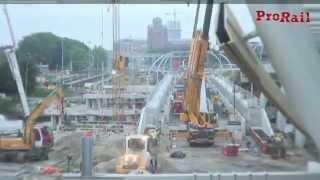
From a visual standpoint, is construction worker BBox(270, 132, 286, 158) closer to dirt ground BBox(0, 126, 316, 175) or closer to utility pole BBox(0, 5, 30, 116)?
dirt ground BBox(0, 126, 316, 175)

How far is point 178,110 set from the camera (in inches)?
420

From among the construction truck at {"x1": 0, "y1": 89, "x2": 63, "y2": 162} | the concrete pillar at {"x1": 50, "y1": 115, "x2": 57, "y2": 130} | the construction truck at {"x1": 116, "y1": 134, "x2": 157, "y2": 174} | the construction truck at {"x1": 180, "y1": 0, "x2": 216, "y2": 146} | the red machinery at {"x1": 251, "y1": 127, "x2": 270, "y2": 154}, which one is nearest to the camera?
the construction truck at {"x1": 116, "y1": 134, "x2": 157, "y2": 174}

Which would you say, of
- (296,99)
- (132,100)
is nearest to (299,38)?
(296,99)

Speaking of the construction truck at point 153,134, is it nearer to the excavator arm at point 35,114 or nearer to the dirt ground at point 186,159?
the dirt ground at point 186,159

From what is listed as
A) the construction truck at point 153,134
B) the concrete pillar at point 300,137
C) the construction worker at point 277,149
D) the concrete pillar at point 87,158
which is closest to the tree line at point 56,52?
the construction truck at point 153,134

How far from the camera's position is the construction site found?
70.1 inches

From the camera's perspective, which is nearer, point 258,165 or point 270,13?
point 270,13

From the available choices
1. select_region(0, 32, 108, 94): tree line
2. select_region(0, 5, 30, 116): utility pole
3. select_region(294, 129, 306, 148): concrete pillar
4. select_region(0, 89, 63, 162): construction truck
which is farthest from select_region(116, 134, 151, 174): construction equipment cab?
select_region(0, 32, 108, 94): tree line

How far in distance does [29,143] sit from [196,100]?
8.67 feet

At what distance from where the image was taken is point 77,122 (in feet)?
36.3

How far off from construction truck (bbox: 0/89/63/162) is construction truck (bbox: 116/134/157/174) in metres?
1.98

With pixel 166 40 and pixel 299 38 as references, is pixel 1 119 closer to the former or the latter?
pixel 166 40

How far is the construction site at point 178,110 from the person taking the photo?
1779mm

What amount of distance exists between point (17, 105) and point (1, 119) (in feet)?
3.14
